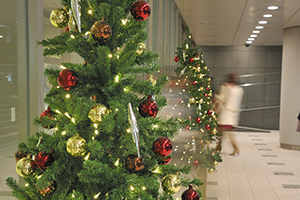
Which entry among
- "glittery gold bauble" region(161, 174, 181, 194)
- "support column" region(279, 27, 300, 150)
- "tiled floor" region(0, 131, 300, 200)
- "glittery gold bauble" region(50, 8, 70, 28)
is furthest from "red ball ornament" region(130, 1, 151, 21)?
"support column" region(279, 27, 300, 150)

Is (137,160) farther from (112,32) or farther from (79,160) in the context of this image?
(112,32)

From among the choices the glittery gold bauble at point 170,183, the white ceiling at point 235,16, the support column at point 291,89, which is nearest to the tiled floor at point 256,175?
the support column at point 291,89

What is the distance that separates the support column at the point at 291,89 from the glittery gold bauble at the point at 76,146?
9.04 meters

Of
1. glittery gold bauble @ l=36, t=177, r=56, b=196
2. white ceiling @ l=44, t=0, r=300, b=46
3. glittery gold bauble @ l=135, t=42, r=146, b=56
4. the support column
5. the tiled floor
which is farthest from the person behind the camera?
the support column

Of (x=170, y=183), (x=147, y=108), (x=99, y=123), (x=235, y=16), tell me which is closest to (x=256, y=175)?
(x=235, y=16)

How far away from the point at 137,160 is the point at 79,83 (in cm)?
37

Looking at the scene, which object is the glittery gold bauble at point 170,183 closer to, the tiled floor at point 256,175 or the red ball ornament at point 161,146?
the red ball ornament at point 161,146

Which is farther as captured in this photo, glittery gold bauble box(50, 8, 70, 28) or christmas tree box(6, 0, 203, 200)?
glittery gold bauble box(50, 8, 70, 28)

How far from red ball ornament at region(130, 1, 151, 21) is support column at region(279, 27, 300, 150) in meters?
8.78

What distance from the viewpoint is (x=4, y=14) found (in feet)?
5.39

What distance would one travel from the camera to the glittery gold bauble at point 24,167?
1.20 m

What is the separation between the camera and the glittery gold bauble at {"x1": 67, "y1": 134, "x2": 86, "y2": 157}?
1.13m

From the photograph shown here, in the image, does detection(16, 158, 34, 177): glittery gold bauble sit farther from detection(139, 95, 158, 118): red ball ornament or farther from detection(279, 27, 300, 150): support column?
detection(279, 27, 300, 150): support column

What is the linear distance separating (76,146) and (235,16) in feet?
23.3
